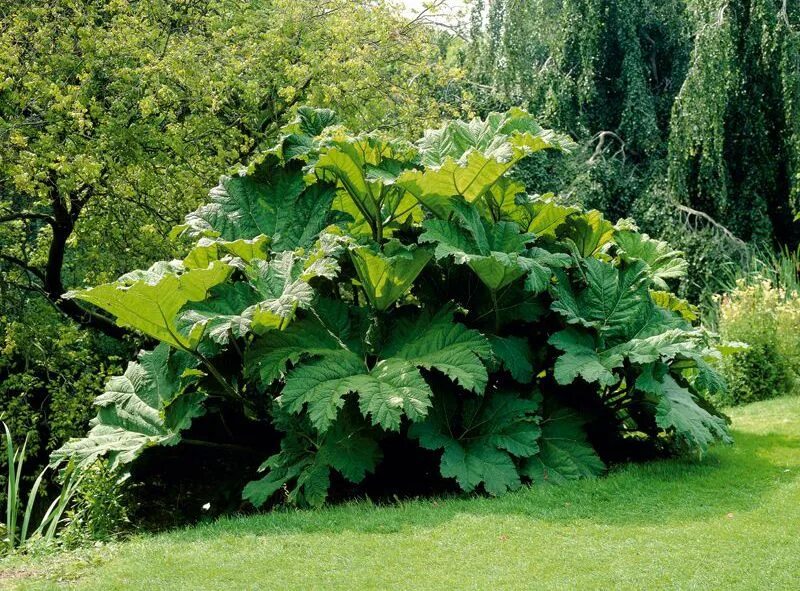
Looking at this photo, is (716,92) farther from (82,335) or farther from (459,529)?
(459,529)

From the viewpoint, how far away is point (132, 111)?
779 cm

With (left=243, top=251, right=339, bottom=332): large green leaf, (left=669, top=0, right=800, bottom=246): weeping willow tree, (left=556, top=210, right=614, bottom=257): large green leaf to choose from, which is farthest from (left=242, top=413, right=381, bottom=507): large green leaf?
(left=669, top=0, right=800, bottom=246): weeping willow tree

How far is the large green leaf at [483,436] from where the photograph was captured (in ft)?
14.7

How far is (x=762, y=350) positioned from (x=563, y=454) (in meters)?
4.14

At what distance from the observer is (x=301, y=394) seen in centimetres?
427

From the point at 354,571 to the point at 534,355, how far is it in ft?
7.10

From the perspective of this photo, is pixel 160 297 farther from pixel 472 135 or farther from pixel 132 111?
pixel 132 111

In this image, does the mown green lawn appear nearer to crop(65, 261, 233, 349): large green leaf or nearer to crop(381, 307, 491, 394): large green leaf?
crop(381, 307, 491, 394): large green leaf

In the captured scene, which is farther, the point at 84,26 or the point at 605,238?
the point at 84,26

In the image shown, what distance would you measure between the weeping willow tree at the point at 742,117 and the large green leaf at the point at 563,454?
7.60 m

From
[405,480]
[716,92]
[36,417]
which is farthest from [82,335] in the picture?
[716,92]

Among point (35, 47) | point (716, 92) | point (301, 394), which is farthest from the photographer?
point (716, 92)

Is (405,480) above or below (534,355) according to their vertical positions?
below

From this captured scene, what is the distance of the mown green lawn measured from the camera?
328 cm
